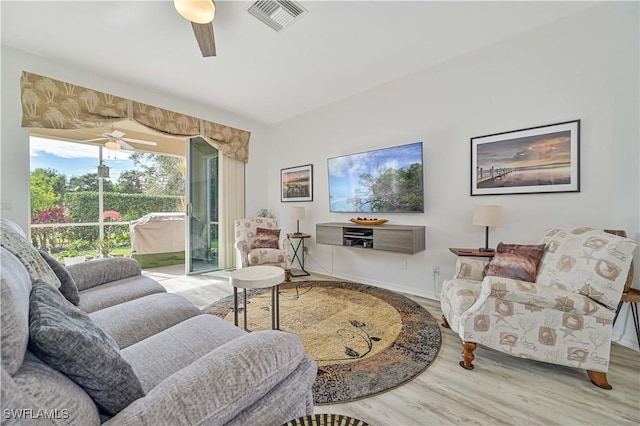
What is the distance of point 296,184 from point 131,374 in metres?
3.94

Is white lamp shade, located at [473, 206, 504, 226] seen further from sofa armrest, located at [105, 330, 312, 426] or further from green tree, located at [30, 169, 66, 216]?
green tree, located at [30, 169, 66, 216]

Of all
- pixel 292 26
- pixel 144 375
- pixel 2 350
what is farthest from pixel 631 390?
pixel 292 26

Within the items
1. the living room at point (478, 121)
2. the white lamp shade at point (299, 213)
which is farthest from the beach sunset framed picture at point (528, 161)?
the white lamp shade at point (299, 213)

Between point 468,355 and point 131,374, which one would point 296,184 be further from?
point 131,374

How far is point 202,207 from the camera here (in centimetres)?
438

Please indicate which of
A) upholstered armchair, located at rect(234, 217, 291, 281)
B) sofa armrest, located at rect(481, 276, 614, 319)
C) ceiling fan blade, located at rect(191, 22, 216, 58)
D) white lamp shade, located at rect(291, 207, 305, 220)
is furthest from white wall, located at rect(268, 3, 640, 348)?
ceiling fan blade, located at rect(191, 22, 216, 58)

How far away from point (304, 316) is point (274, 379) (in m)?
1.78

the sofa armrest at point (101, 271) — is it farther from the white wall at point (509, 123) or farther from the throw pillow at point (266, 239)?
the white wall at point (509, 123)

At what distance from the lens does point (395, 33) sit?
2463 millimetres

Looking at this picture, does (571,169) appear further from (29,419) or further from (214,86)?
(214,86)

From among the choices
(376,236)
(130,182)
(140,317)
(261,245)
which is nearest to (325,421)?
(140,317)

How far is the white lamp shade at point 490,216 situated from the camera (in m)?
2.40

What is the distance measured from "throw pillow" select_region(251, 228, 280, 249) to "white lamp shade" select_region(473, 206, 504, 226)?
2.57 metres

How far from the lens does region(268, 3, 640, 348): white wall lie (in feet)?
6.91
